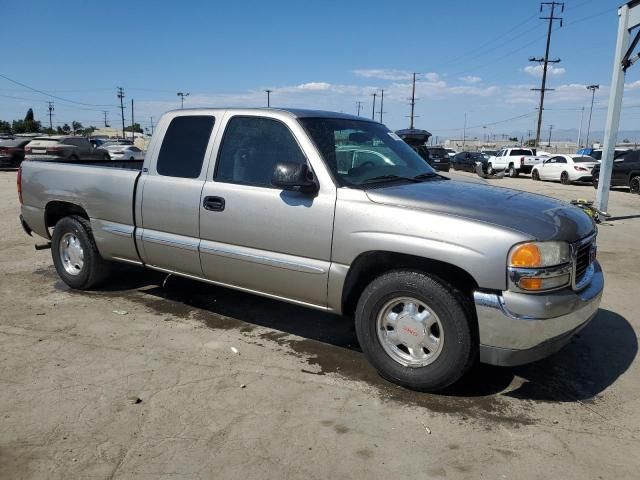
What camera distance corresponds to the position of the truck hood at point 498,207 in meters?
3.37

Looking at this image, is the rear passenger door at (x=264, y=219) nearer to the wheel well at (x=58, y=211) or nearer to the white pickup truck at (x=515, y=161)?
the wheel well at (x=58, y=211)

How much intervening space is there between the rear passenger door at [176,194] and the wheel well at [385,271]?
1.42 m

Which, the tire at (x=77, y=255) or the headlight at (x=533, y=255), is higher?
the headlight at (x=533, y=255)

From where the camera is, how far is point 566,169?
2614 cm

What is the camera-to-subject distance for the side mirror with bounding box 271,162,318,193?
3.80 metres

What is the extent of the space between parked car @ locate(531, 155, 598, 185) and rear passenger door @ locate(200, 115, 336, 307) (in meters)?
24.4

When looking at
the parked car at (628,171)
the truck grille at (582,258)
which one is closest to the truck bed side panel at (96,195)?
the truck grille at (582,258)

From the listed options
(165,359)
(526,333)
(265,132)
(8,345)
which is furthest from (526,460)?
(8,345)

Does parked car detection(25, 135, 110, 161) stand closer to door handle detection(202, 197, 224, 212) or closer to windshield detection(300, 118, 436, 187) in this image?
door handle detection(202, 197, 224, 212)

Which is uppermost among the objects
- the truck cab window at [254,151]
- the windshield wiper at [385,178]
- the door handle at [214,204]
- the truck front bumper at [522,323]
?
the truck cab window at [254,151]

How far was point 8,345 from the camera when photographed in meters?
4.41

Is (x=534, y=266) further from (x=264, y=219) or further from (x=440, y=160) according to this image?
(x=440, y=160)

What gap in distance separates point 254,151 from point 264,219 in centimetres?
62

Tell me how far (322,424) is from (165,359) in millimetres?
1514
